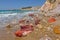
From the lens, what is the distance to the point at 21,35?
13.4 ft

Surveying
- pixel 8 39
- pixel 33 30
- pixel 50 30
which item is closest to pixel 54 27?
pixel 50 30

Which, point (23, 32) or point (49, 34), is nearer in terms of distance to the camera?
point (49, 34)

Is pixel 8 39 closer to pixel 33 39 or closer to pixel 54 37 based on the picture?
pixel 33 39

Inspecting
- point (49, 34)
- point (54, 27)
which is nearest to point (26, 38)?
point (49, 34)

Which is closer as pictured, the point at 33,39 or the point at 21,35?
the point at 33,39

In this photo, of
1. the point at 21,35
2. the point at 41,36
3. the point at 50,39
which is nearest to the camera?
the point at 50,39

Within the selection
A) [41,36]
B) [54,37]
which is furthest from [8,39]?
[54,37]

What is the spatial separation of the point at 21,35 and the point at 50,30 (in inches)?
23.7

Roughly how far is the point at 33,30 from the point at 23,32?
305 millimetres

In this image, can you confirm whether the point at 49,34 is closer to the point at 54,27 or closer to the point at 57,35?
the point at 57,35

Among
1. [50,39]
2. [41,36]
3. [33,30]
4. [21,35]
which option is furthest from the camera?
[33,30]

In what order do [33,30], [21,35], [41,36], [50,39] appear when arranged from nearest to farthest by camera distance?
[50,39]
[41,36]
[21,35]
[33,30]

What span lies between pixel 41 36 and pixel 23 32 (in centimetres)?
59

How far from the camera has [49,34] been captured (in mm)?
3820
